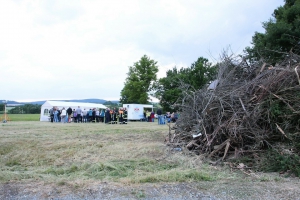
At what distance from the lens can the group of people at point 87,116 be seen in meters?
22.3

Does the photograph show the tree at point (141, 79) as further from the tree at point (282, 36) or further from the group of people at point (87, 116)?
the tree at point (282, 36)

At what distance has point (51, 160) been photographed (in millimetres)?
6449

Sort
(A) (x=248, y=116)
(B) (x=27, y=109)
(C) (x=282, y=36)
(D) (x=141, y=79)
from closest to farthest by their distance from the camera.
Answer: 1. (A) (x=248, y=116)
2. (C) (x=282, y=36)
3. (D) (x=141, y=79)
4. (B) (x=27, y=109)

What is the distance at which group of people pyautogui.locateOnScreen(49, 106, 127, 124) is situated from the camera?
22.3 m

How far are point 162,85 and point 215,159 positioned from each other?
37802 millimetres

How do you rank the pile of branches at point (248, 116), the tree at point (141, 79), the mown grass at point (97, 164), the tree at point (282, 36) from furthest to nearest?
the tree at point (141, 79), the tree at point (282, 36), the pile of branches at point (248, 116), the mown grass at point (97, 164)

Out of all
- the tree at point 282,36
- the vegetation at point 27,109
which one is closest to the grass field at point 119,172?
the tree at point 282,36

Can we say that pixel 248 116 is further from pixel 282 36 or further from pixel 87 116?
pixel 87 116

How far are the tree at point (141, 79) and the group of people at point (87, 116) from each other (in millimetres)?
17557

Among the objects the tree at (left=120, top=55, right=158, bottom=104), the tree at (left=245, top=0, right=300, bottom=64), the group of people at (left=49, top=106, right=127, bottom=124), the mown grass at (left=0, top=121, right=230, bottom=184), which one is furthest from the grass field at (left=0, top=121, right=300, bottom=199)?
the tree at (left=120, top=55, right=158, bottom=104)

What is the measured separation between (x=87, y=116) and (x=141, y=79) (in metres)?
20.1

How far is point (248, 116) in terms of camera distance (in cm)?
674

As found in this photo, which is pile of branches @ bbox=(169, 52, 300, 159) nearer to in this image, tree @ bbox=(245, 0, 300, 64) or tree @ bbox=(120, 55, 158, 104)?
tree @ bbox=(245, 0, 300, 64)

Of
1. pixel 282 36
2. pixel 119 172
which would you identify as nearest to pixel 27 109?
pixel 282 36
